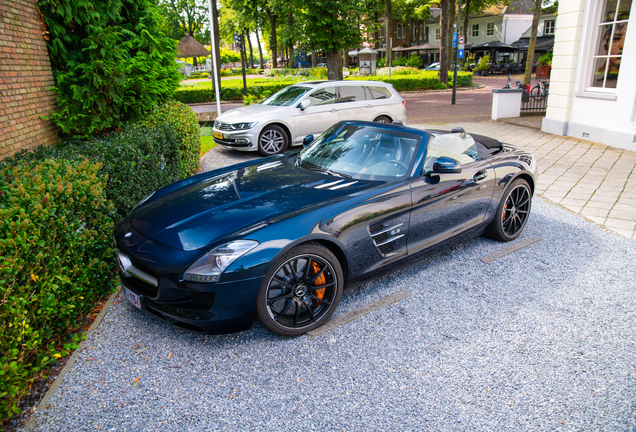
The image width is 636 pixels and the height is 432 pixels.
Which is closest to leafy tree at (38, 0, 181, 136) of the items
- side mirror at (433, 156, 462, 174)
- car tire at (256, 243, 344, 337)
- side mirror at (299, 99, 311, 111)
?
side mirror at (299, 99, 311, 111)

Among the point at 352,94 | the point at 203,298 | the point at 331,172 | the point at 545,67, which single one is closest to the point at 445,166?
the point at 331,172

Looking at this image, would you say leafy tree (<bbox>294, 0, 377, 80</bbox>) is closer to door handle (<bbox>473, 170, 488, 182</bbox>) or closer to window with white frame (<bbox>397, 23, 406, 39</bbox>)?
door handle (<bbox>473, 170, 488, 182</bbox>)

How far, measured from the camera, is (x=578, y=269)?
4133mm

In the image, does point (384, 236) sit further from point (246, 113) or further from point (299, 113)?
point (246, 113)

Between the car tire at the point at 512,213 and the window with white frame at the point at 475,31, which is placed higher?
the window with white frame at the point at 475,31

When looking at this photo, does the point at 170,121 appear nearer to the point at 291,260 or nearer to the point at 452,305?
the point at 291,260

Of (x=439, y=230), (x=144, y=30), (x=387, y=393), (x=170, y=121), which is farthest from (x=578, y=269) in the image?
(x=144, y=30)

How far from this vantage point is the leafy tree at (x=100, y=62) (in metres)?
5.94

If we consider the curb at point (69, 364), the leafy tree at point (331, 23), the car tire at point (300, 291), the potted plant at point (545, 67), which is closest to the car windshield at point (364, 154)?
the car tire at point (300, 291)

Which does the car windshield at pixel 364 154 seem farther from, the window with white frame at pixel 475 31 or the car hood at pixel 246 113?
the window with white frame at pixel 475 31

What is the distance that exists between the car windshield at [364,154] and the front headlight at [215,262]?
1.38 metres

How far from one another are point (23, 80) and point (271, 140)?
4753 millimetres

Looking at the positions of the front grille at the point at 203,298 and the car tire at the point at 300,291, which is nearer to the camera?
the front grille at the point at 203,298

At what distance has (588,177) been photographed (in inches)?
283
